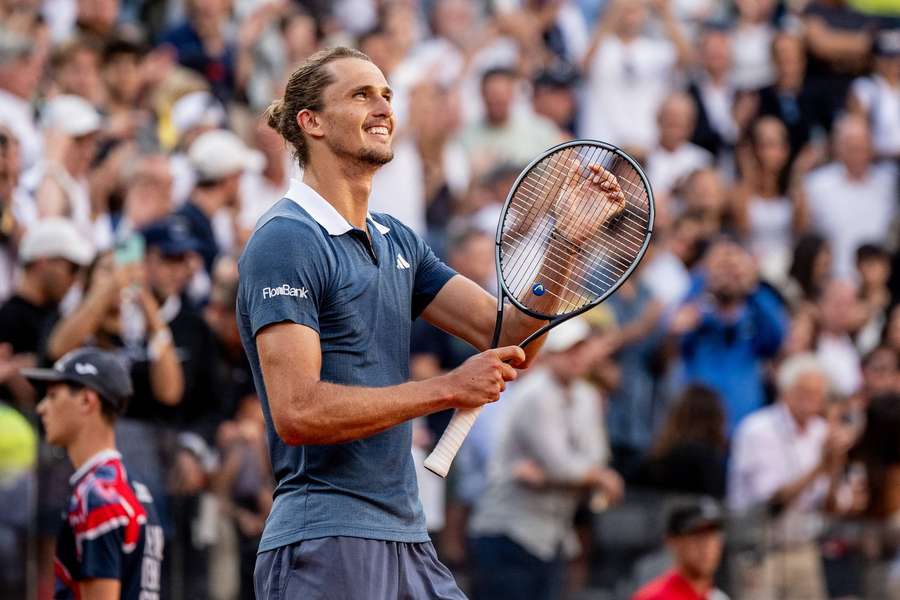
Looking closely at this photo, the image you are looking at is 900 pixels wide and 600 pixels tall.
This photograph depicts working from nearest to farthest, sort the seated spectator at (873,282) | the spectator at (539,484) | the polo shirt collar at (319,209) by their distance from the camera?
the polo shirt collar at (319,209) < the spectator at (539,484) < the seated spectator at (873,282)

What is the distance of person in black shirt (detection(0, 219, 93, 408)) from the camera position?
8391 millimetres

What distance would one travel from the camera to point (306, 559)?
4676 mm

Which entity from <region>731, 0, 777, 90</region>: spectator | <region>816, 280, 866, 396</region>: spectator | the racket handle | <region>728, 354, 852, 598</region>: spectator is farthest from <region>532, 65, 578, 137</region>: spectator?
the racket handle

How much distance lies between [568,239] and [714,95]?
30.5 ft

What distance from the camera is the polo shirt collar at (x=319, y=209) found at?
4.86 metres

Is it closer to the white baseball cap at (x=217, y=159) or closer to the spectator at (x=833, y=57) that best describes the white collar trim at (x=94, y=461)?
the white baseball cap at (x=217, y=159)

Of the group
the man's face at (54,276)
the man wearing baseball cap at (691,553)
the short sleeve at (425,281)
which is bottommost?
the man wearing baseball cap at (691,553)

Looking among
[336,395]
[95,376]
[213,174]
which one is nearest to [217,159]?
[213,174]

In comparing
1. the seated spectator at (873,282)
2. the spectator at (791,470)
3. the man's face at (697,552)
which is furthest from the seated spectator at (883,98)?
the man's face at (697,552)

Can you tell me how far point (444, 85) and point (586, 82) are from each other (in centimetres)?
137

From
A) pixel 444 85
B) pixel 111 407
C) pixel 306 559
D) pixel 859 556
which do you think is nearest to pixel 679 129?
pixel 444 85

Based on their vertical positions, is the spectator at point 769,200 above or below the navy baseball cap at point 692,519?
above

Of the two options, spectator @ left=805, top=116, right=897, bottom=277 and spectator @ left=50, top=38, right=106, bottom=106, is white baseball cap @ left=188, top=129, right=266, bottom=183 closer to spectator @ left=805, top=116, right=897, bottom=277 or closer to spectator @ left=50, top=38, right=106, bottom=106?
spectator @ left=50, top=38, right=106, bottom=106

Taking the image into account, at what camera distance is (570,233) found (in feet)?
17.0
